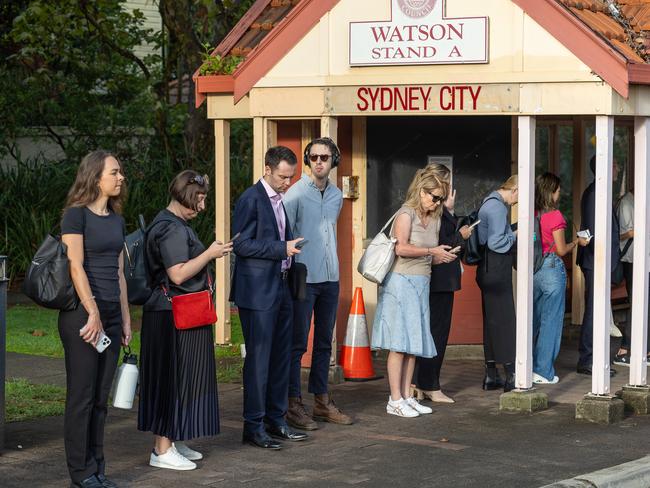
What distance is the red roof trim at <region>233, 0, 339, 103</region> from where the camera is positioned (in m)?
10.0

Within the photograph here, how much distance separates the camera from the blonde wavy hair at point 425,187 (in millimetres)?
8930

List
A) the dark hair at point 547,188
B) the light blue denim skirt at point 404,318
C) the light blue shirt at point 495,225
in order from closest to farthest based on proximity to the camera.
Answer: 1. the light blue denim skirt at point 404,318
2. the light blue shirt at point 495,225
3. the dark hair at point 547,188

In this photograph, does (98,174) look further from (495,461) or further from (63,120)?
(63,120)

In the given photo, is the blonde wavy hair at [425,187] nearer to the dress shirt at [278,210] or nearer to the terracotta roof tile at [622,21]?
the dress shirt at [278,210]

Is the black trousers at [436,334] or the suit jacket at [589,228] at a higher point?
the suit jacket at [589,228]

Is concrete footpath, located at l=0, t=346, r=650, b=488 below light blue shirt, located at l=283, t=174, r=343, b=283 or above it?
below

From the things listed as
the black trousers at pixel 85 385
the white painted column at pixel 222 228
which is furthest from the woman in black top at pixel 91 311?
the white painted column at pixel 222 228

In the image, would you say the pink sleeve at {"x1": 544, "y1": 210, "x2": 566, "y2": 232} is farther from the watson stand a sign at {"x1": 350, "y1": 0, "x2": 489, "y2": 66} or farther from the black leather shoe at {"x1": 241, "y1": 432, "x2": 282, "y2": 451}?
the black leather shoe at {"x1": 241, "y1": 432, "x2": 282, "y2": 451}

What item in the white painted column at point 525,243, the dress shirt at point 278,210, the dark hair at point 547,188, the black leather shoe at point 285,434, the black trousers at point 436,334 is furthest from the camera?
the dark hair at point 547,188

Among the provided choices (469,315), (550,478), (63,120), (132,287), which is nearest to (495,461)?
(550,478)

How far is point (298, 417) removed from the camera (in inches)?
336

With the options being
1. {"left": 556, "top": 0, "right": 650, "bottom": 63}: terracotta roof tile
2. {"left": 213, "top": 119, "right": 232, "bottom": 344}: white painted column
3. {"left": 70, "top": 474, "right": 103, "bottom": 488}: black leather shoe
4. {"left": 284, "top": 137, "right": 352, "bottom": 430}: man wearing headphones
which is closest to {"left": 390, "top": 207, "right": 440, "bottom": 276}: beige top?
{"left": 284, "top": 137, "right": 352, "bottom": 430}: man wearing headphones

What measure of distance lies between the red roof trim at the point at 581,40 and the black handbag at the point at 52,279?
3.99 m

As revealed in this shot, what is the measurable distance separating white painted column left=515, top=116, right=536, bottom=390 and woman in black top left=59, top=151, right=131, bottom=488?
332cm
